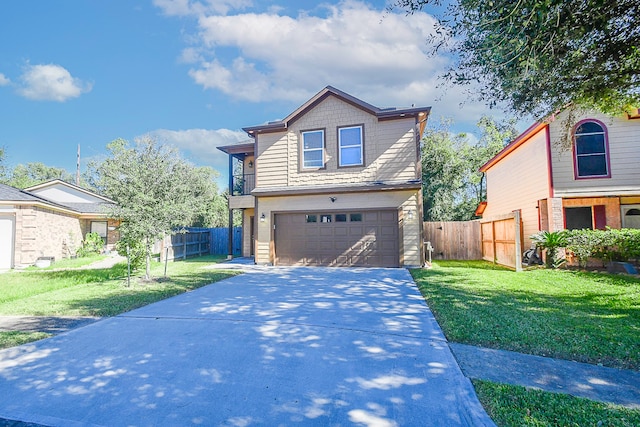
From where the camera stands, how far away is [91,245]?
64.7 feet

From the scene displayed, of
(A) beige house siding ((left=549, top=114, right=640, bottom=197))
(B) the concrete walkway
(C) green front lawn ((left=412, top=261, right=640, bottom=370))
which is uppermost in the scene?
(A) beige house siding ((left=549, top=114, right=640, bottom=197))

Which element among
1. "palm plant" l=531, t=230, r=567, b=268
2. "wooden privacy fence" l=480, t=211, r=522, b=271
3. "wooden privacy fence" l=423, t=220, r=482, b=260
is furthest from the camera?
"wooden privacy fence" l=423, t=220, r=482, b=260

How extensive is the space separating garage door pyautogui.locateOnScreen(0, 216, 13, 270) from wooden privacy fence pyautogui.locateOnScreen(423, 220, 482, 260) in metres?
19.9

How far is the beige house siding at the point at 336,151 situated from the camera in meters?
12.0

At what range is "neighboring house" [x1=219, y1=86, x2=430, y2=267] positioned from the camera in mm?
11891

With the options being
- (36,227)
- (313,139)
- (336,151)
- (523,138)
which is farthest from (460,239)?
(36,227)

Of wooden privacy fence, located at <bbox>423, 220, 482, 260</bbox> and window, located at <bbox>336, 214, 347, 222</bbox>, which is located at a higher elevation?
window, located at <bbox>336, 214, 347, 222</bbox>

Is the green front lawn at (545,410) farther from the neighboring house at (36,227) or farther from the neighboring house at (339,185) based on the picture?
the neighboring house at (36,227)

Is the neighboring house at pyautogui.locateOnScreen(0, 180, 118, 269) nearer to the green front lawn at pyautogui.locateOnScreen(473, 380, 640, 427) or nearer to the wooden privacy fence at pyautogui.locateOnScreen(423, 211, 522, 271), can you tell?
the green front lawn at pyautogui.locateOnScreen(473, 380, 640, 427)

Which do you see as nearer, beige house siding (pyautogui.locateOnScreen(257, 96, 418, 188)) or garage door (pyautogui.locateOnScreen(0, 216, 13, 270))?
beige house siding (pyautogui.locateOnScreen(257, 96, 418, 188))

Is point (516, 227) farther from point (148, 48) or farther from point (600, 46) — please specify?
point (148, 48)

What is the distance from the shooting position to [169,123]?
2938 centimetres

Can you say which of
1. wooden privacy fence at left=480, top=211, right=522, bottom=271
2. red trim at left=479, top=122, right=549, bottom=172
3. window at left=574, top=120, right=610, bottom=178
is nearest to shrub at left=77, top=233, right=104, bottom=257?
wooden privacy fence at left=480, top=211, right=522, bottom=271

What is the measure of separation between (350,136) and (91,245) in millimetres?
17742
